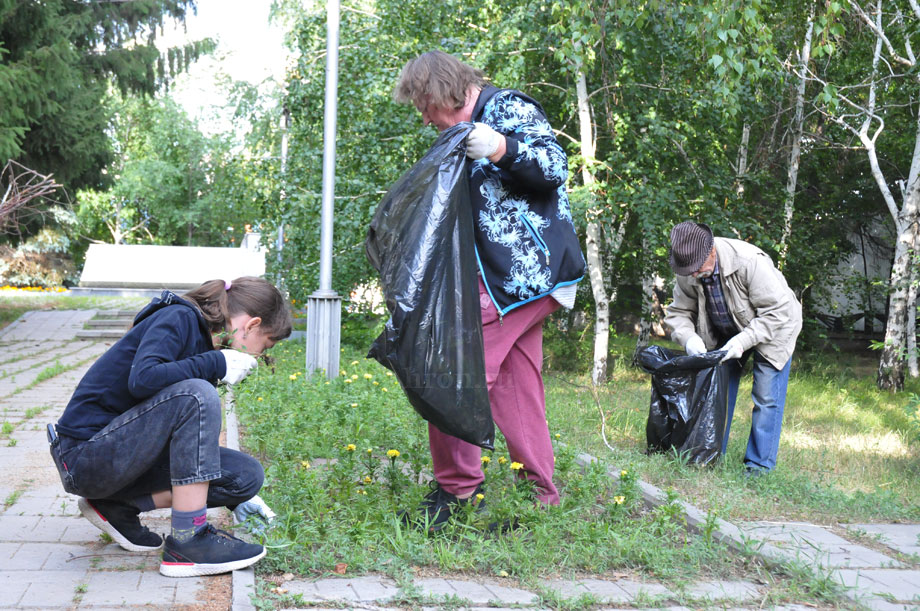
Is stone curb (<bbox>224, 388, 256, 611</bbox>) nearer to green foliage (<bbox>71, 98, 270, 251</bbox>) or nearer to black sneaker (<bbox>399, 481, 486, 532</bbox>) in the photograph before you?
black sneaker (<bbox>399, 481, 486, 532</bbox>)

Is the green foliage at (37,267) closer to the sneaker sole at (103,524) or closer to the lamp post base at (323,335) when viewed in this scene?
the lamp post base at (323,335)

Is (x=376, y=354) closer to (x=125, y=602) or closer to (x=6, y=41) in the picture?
(x=125, y=602)

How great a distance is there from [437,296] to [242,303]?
0.70m

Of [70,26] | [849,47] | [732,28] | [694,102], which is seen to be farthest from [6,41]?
[849,47]

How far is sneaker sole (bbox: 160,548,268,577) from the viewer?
285cm

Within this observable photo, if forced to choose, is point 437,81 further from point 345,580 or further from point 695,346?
point 695,346

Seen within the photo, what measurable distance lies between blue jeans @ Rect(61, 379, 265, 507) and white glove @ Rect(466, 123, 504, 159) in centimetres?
124

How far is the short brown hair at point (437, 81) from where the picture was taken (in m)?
3.23

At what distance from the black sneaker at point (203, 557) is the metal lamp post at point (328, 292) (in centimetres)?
536

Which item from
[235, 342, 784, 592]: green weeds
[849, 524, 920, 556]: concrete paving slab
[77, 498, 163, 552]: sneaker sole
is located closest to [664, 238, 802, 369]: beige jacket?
[849, 524, 920, 556]: concrete paving slab

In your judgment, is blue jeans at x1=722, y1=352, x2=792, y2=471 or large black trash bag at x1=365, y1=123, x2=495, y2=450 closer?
large black trash bag at x1=365, y1=123, x2=495, y2=450

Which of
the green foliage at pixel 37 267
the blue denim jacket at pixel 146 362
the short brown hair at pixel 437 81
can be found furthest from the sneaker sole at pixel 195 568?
the green foliage at pixel 37 267

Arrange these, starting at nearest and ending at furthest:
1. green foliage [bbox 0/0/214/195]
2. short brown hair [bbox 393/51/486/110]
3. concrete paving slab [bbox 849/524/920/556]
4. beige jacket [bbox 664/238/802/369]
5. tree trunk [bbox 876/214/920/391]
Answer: short brown hair [bbox 393/51/486/110] < concrete paving slab [bbox 849/524/920/556] < beige jacket [bbox 664/238/802/369] < tree trunk [bbox 876/214/920/391] < green foliage [bbox 0/0/214/195]

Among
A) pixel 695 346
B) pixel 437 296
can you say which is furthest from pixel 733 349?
pixel 437 296
